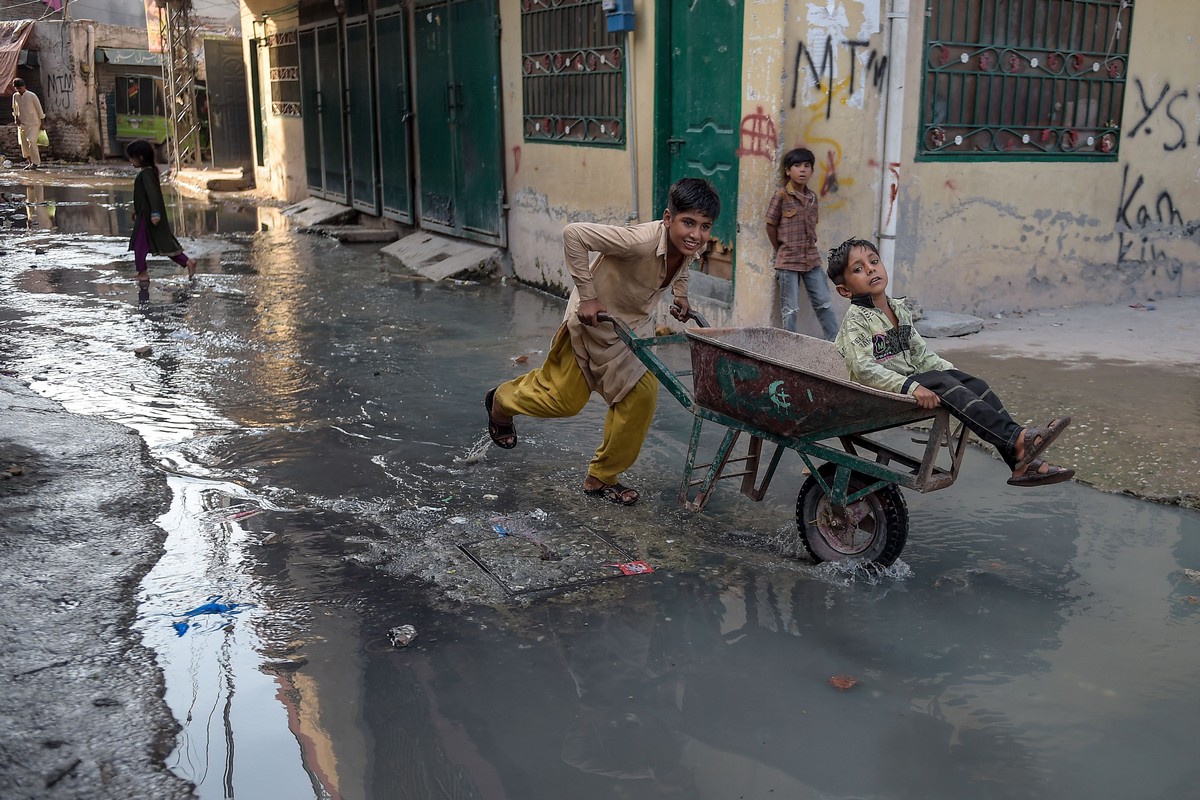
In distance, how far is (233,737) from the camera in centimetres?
268

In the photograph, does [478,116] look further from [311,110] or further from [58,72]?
[58,72]

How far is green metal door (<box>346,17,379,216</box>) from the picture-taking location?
1352cm

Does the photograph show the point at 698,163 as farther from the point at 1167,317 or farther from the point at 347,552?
the point at 347,552

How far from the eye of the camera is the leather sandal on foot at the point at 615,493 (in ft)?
14.1

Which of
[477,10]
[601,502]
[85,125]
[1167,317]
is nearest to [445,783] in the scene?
[601,502]

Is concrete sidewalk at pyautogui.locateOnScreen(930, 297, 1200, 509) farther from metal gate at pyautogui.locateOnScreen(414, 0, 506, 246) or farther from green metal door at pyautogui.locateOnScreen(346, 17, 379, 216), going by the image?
green metal door at pyautogui.locateOnScreen(346, 17, 379, 216)

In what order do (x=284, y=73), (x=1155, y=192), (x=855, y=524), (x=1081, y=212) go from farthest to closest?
(x=284, y=73), (x=1155, y=192), (x=1081, y=212), (x=855, y=524)

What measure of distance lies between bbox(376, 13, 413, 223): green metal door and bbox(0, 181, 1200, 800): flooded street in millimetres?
7306

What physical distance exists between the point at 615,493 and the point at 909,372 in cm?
129

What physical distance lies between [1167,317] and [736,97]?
138 inches

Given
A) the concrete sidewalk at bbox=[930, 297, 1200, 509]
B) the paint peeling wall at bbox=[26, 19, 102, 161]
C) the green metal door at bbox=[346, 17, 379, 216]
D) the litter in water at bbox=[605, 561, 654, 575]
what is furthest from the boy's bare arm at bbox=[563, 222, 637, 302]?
the paint peeling wall at bbox=[26, 19, 102, 161]

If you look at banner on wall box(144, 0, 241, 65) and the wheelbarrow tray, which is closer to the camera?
the wheelbarrow tray

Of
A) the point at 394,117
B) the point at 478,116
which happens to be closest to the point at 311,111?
the point at 394,117

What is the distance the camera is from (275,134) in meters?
18.1
